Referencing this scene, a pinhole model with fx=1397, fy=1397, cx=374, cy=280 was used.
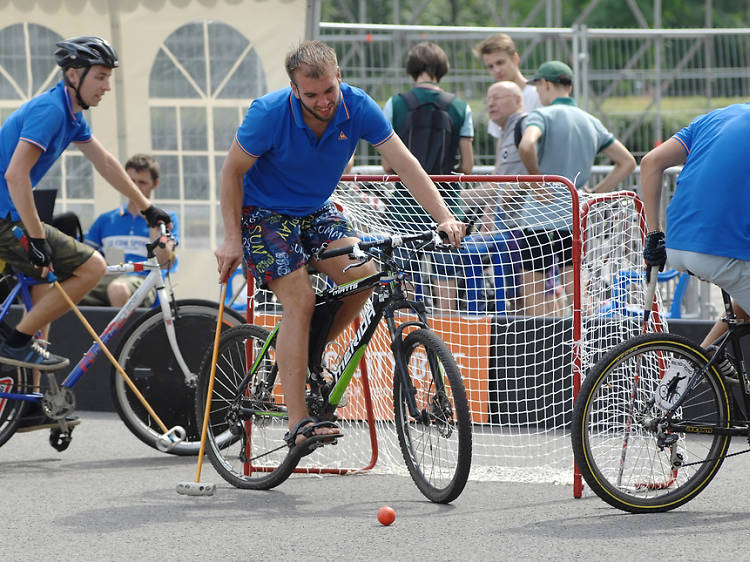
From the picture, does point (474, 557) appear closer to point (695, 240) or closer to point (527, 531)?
point (527, 531)

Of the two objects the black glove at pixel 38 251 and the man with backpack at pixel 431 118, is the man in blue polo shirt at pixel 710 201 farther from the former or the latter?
the man with backpack at pixel 431 118

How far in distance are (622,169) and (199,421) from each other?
3.70 metres

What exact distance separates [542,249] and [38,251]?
2.63m

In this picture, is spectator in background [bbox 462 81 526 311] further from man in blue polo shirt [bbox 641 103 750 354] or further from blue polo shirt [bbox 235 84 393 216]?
man in blue polo shirt [bbox 641 103 750 354]

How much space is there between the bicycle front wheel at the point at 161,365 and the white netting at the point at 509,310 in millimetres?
427

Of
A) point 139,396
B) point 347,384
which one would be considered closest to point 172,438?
point 139,396

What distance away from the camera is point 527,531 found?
18.6ft

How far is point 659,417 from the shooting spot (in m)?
5.93

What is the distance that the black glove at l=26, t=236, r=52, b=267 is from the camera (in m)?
7.01

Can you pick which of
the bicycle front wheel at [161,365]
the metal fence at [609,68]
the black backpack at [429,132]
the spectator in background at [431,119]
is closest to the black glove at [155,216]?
the bicycle front wheel at [161,365]

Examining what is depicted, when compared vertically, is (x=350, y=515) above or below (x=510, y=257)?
below

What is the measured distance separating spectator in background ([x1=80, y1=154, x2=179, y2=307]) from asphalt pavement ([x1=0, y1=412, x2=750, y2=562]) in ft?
7.70

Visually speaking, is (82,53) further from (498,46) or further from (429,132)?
(498,46)

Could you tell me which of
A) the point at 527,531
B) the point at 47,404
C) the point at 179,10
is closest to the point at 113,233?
the point at 179,10
